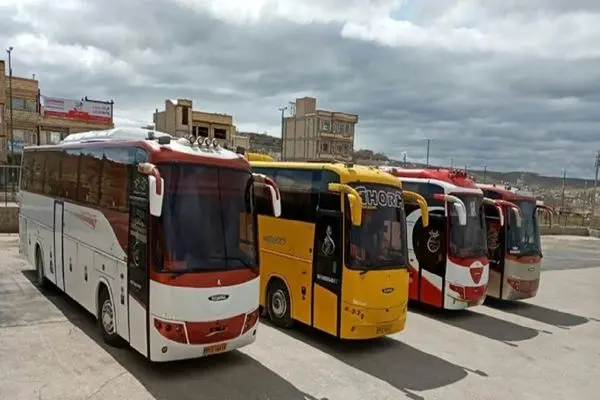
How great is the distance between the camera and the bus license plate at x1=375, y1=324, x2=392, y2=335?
8070 mm

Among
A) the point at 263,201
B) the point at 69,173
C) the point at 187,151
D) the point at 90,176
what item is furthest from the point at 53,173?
the point at 187,151

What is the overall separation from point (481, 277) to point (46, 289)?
953cm

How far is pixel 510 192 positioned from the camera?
12734mm

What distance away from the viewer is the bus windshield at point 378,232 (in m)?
7.98

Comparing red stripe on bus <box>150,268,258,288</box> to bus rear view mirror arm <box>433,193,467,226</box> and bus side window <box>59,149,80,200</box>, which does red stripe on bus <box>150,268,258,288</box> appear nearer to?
bus side window <box>59,149,80,200</box>

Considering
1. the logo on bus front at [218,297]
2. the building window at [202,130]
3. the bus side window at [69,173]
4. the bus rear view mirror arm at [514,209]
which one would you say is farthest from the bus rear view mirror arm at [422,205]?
the building window at [202,130]

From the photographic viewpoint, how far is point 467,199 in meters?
10.9

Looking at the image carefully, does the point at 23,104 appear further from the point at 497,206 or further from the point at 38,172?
the point at 497,206

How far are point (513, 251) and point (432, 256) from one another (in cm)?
260

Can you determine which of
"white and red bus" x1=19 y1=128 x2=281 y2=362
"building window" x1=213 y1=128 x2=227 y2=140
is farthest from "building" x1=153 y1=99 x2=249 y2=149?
"white and red bus" x1=19 y1=128 x2=281 y2=362

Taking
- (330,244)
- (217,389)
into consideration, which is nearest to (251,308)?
(217,389)

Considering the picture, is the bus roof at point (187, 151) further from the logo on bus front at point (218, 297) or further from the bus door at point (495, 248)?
the bus door at point (495, 248)

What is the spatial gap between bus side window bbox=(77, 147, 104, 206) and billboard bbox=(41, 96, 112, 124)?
131 ft

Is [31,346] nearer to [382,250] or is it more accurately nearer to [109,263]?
[109,263]
